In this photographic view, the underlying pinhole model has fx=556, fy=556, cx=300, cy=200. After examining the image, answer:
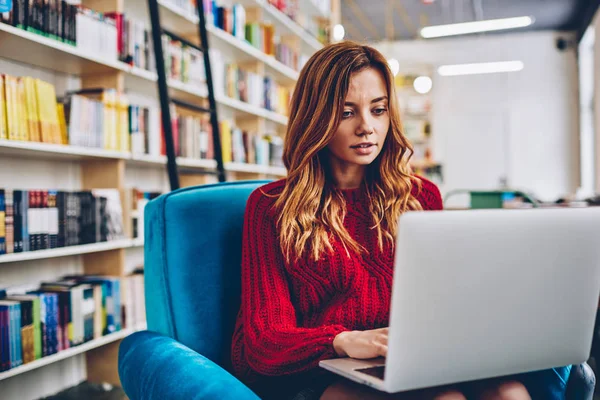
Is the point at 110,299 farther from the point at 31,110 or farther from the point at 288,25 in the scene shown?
the point at 288,25

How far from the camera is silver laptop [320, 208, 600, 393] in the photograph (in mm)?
715

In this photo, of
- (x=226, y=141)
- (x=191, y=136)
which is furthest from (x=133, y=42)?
(x=226, y=141)

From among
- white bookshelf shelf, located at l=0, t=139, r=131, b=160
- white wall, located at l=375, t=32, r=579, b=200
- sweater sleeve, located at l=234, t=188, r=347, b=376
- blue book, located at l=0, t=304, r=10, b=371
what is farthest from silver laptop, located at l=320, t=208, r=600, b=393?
white wall, located at l=375, t=32, r=579, b=200

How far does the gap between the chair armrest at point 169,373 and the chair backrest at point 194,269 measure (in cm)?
7

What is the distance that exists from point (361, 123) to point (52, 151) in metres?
1.42

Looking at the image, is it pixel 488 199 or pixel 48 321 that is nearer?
pixel 48 321

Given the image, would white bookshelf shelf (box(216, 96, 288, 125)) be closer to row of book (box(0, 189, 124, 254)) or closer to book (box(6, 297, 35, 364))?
row of book (box(0, 189, 124, 254))

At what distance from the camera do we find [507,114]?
8688 millimetres

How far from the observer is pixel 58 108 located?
2.20 meters

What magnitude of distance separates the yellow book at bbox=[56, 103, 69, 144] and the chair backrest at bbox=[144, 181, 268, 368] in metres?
1.11

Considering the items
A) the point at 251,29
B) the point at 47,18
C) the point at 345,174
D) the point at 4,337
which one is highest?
the point at 251,29

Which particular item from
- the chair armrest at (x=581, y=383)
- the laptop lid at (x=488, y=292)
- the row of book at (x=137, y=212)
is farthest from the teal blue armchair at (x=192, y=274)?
the row of book at (x=137, y=212)

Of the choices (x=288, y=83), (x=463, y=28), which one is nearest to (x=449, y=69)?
(x=463, y=28)

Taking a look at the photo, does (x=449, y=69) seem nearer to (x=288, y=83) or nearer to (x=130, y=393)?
(x=288, y=83)
